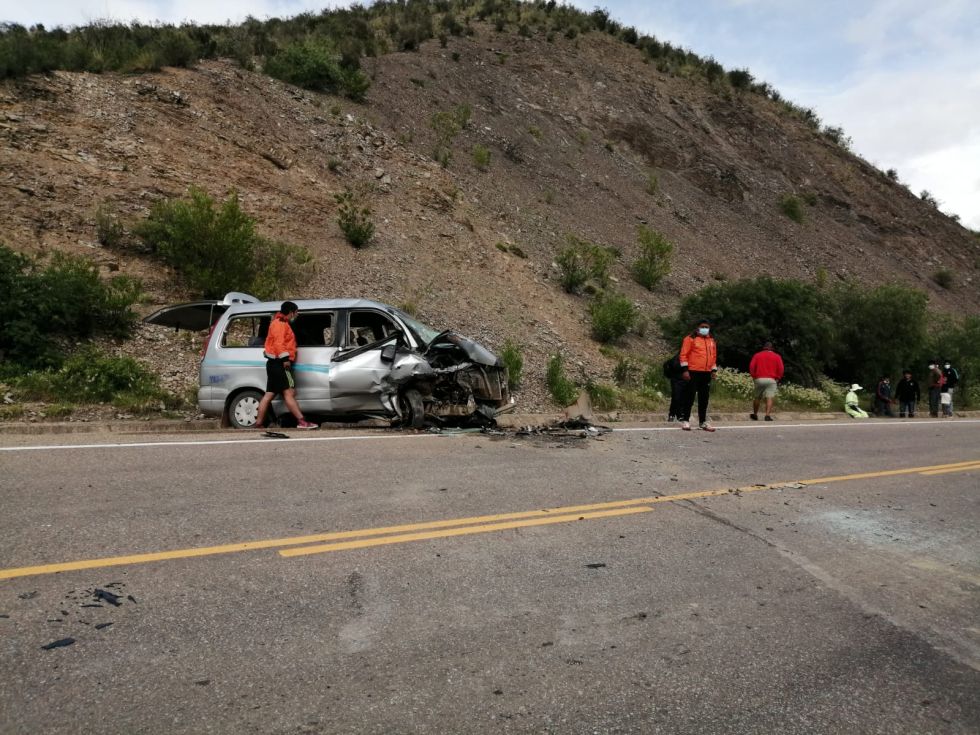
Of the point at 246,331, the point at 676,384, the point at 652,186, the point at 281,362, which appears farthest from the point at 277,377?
the point at 652,186

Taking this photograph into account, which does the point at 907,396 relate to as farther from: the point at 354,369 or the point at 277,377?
the point at 277,377

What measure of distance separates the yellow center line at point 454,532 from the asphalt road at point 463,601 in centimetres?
3

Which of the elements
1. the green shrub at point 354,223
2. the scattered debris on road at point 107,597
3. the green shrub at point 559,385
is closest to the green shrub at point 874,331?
the green shrub at point 559,385

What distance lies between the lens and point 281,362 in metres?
9.50

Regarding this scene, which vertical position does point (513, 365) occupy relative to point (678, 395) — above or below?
above

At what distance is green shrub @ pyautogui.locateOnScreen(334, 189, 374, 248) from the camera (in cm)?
1922

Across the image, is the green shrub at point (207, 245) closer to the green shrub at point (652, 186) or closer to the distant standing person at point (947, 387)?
the distant standing person at point (947, 387)

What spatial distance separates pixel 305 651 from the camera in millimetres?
3307

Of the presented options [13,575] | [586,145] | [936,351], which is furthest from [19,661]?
[586,145]

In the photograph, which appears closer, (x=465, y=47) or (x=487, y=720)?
(x=487, y=720)

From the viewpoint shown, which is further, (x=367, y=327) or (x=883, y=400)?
(x=883, y=400)

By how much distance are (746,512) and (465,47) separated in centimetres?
3537

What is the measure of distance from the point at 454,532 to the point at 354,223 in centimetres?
1552

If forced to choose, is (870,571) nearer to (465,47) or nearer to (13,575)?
(13,575)
